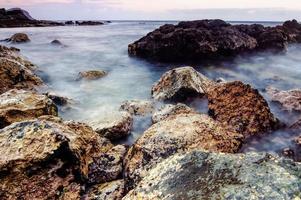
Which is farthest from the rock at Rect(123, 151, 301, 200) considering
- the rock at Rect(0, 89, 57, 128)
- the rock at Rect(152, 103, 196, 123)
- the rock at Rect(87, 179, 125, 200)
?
the rock at Rect(0, 89, 57, 128)

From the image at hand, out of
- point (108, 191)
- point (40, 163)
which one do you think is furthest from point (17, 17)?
point (108, 191)

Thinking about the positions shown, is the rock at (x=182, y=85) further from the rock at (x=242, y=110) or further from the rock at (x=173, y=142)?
the rock at (x=173, y=142)

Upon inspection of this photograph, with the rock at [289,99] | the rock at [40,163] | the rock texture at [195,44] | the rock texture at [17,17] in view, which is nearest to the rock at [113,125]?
the rock at [40,163]

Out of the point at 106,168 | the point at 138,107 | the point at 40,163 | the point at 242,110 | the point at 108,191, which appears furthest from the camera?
the point at 138,107

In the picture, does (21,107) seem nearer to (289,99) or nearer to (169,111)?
(169,111)

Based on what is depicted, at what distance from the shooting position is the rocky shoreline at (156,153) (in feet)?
8.12

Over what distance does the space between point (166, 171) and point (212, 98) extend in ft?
11.4

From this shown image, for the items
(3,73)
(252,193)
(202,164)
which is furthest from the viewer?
(3,73)

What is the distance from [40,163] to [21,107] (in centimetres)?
205

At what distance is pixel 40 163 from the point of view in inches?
139

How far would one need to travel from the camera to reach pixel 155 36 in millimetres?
13172

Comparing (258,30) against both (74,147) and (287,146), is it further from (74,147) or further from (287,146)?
(74,147)

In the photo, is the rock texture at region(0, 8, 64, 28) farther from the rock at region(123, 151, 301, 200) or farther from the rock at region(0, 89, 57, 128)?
the rock at region(123, 151, 301, 200)

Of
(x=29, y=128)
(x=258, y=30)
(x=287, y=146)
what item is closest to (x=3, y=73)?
(x=29, y=128)
